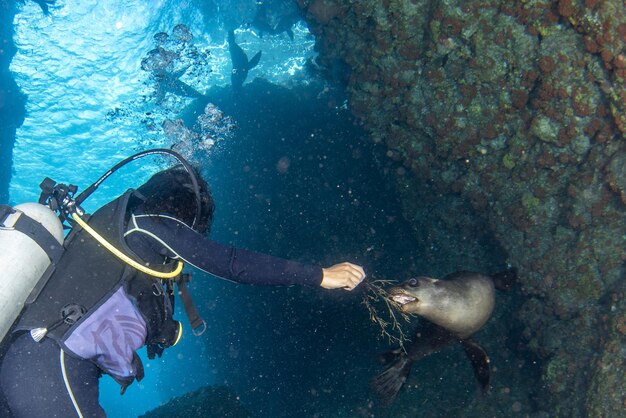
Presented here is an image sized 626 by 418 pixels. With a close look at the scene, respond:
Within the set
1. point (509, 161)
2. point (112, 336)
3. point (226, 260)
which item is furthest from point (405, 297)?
point (509, 161)

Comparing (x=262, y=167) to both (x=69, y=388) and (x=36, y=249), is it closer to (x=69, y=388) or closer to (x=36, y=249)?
(x=36, y=249)

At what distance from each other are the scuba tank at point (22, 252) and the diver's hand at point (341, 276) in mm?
2123

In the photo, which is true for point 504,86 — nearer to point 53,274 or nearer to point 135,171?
point 53,274

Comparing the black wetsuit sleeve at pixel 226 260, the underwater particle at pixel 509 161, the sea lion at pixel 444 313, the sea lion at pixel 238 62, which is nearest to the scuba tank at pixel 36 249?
the black wetsuit sleeve at pixel 226 260

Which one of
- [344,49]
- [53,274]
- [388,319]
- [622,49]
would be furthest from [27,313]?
[344,49]

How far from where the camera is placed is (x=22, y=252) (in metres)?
2.81

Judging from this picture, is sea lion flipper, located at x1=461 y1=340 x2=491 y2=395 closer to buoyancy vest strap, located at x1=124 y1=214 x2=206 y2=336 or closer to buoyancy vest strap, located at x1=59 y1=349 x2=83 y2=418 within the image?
buoyancy vest strap, located at x1=124 y1=214 x2=206 y2=336

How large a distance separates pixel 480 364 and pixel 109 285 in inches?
195

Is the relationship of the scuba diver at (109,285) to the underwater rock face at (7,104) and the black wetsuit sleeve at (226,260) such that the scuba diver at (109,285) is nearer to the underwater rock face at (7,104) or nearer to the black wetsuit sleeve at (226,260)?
the black wetsuit sleeve at (226,260)

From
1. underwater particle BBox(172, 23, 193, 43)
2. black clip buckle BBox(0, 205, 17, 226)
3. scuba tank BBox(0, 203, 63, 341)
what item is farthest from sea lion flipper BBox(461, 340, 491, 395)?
underwater particle BBox(172, 23, 193, 43)

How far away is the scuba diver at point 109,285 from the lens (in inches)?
98.0

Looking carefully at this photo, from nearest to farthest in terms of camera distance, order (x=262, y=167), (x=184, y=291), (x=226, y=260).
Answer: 1. (x=226, y=260)
2. (x=184, y=291)
3. (x=262, y=167)

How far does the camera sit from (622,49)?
179 inches

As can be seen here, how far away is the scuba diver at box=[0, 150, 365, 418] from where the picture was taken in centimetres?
249
